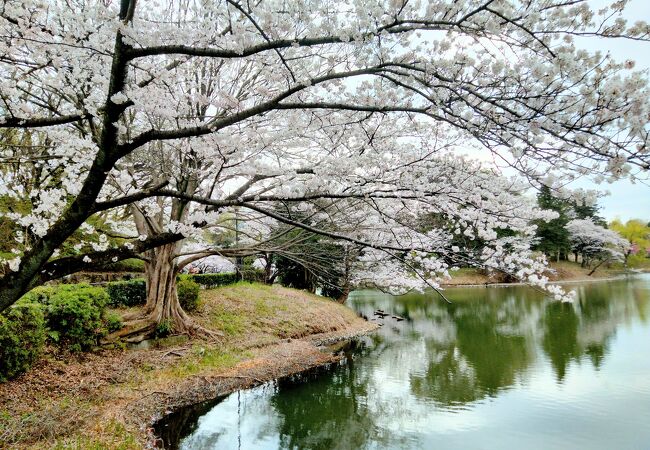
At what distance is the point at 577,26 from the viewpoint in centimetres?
236

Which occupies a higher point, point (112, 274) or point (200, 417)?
point (112, 274)

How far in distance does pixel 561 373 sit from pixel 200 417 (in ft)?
25.2

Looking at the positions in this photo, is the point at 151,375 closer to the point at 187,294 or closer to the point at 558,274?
the point at 187,294

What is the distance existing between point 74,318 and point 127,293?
316cm

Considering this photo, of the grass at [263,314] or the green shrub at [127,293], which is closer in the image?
the green shrub at [127,293]

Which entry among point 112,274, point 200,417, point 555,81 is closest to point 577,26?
point 555,81

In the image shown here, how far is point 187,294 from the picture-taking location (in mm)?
10789

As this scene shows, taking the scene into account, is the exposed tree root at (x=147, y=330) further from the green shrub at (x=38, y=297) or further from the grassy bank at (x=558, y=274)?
the grassy bank at (x=558, y=274)

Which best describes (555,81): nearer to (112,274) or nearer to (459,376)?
(459,376)

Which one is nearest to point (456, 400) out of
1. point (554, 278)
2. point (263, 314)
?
point (263, 314)

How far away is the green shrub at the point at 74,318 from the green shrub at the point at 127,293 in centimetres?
221

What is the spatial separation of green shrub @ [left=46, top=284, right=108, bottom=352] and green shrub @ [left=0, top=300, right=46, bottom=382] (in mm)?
633

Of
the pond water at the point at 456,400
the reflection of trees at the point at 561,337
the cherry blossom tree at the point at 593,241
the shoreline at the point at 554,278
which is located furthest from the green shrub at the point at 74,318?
the cherry blossom tree at the point at 593,241

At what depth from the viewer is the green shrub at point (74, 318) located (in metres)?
7.17
